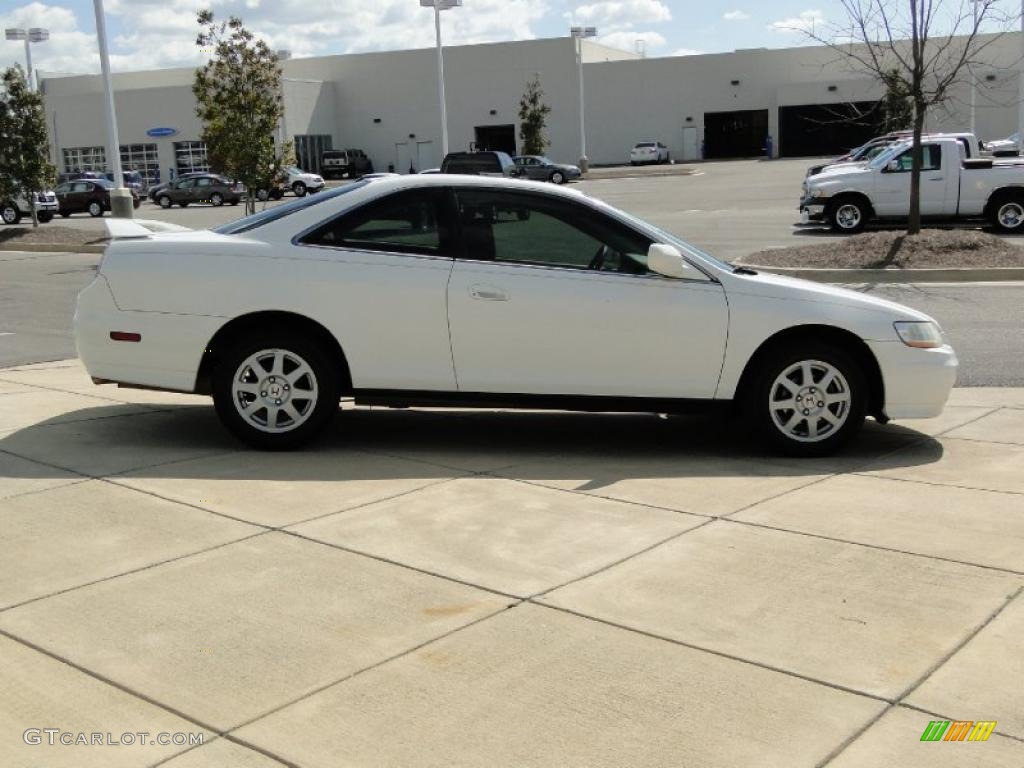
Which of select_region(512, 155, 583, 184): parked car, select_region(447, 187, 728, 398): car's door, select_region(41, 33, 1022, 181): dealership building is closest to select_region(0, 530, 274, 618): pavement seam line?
select_region(447, 187, 728, 398): car's door

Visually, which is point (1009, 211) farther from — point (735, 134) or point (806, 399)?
point (735, 134)

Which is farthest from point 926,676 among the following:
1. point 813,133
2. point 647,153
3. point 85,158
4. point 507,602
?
point 85,158

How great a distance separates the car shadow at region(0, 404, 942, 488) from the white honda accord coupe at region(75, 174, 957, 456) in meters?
0.29

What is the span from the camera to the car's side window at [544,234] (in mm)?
6766

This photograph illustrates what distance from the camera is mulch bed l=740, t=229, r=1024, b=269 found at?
17.3 m

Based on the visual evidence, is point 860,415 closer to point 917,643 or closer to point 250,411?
point 917,643

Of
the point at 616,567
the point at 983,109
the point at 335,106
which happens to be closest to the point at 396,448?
the point at 616,567

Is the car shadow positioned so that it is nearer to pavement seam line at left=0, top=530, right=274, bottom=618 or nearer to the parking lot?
the parking lot

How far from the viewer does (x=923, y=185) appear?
23062 mm

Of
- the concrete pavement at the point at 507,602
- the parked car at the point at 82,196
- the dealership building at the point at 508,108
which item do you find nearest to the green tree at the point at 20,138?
the parked car at the point at 82,196

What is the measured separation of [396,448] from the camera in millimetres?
7109

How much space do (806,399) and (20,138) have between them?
2905 cm

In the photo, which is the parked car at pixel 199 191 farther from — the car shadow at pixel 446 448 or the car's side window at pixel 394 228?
the car's side window at pixel 394 228

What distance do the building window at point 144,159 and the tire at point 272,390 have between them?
7473 centimetres
